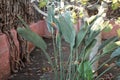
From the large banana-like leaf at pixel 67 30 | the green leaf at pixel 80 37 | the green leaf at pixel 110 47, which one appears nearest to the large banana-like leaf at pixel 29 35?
the large banana-like leaf at pixel 67 30

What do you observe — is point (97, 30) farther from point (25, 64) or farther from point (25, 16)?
point (25, 16)

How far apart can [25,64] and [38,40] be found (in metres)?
2.88

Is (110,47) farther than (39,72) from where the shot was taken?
No

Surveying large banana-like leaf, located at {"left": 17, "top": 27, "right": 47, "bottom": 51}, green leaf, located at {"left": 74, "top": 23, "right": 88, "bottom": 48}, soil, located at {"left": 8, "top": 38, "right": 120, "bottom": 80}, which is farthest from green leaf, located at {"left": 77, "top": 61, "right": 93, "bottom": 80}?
soil, located at {"left": 8, "top": 38, "right": 120, "bottom": 80}

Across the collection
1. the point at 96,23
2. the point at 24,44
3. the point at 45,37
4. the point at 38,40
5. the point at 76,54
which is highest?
the point at 96,23

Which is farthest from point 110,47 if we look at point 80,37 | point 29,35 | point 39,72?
point 39,72

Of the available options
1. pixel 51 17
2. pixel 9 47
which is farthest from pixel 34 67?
pixel 51 17

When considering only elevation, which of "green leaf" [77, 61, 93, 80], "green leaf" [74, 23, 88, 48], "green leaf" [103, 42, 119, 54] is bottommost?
"green leaf" [77, 61, 93, 80]

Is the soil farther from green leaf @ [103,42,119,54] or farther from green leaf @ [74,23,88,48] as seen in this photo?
green leaf @ [74,23,88,48]

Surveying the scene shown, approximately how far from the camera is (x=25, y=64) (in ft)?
21.8

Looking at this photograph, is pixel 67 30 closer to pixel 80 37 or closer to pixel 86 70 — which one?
pixel 80 37

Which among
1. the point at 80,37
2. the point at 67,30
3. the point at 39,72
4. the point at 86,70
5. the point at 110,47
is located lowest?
the point at 39,72

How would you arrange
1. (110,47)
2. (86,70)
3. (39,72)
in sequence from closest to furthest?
(86,70) → (110,47) → (39,72)

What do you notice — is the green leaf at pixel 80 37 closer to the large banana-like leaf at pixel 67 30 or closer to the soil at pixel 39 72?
the large banana-like leaf at pixel 67 30
